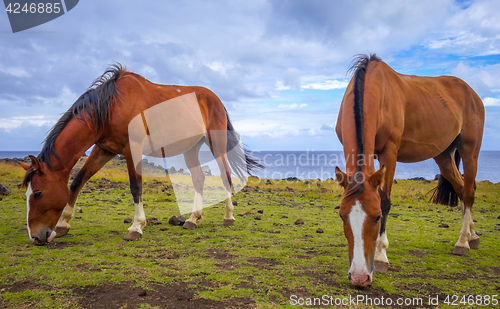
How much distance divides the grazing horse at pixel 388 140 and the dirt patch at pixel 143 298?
55.7 inches

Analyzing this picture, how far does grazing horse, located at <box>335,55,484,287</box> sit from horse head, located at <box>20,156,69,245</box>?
4.24m

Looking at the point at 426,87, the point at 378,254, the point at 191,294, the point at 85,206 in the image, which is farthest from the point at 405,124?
the point at 85,206

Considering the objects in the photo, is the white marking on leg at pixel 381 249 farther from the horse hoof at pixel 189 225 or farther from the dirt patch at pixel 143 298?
the horse hoof at pixel 189 225

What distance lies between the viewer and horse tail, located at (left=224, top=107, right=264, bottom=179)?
819 cm

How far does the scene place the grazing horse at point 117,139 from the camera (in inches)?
176

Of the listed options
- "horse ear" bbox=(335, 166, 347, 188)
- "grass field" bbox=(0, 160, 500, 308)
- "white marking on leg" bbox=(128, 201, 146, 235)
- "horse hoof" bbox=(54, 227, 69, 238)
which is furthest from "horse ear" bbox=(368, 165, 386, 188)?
"horse hoof" bbox=(54, 227, 69, 238)

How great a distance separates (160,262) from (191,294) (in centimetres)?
→ 114

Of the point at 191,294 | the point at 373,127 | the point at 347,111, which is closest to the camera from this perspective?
the point at 191,294

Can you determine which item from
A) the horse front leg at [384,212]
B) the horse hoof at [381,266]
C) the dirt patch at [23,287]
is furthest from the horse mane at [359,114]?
the dirt patch at [23,287]

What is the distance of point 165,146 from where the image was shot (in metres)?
6.38

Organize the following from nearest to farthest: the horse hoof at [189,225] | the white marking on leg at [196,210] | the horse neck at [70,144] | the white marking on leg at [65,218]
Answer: the horse neck at [70,144], the white marking on leg at [65,218], the horse hoof at [189,225], the white marking on leg at [196,210]

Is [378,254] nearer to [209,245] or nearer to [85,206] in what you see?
[209,245]

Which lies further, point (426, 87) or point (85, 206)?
point (85, 206)

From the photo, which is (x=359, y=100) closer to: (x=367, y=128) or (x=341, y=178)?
(x=367, y=128)
